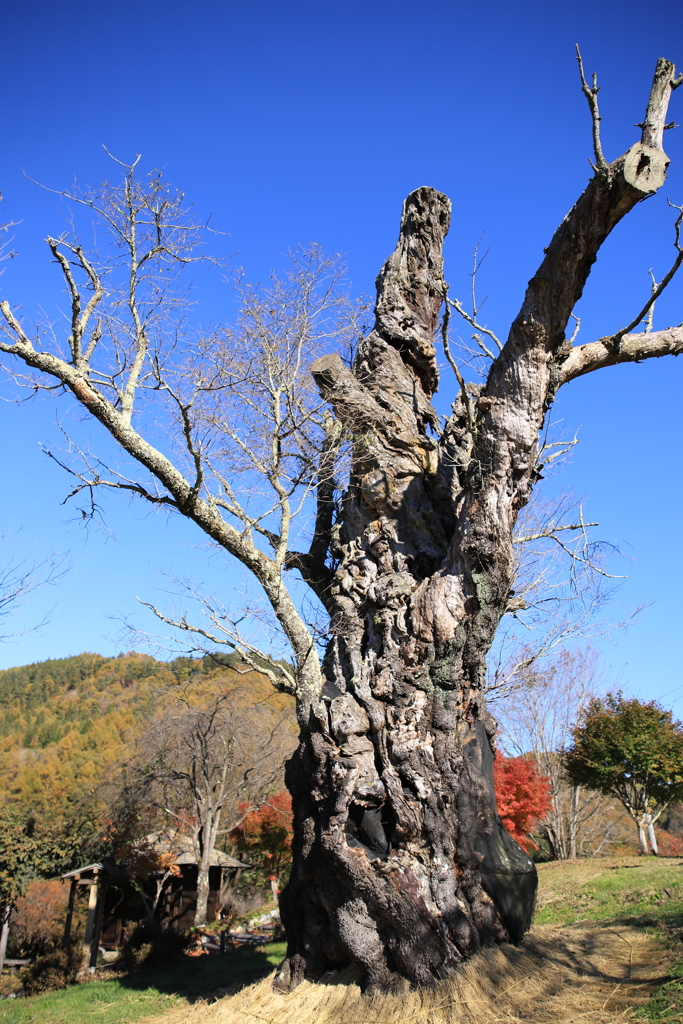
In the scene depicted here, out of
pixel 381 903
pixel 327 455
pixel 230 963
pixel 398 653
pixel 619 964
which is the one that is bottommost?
pixel 230 963

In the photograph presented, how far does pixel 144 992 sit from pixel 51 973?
3383 mm

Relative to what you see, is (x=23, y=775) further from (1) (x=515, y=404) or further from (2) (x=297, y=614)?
(1) (x=515, y=404)

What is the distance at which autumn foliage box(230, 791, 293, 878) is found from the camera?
21344mm

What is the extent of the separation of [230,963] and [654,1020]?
9271mm

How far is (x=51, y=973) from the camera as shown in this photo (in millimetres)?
11039

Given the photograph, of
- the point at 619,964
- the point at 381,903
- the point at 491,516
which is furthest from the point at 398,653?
the point at 619,964

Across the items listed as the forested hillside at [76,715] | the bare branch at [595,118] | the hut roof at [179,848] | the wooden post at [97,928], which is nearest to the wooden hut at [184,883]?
the hut roof at [179,848]

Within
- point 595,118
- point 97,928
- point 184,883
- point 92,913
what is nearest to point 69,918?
point 92,913

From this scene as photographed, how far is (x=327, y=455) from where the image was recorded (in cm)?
688

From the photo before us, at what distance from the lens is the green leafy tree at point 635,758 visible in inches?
570

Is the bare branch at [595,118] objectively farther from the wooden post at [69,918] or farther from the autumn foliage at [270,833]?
the autumn foliage at [270,833]

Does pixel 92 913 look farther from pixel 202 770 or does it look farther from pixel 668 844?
pixel 668 844

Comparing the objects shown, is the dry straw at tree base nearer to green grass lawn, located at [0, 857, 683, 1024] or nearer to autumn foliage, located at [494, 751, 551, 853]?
green grass lawn, located at [0, 857, 683, 1024]

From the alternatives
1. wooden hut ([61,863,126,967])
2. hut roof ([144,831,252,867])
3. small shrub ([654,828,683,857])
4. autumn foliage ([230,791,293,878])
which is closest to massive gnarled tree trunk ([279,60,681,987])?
wooden hut ([61,863,126,967])
